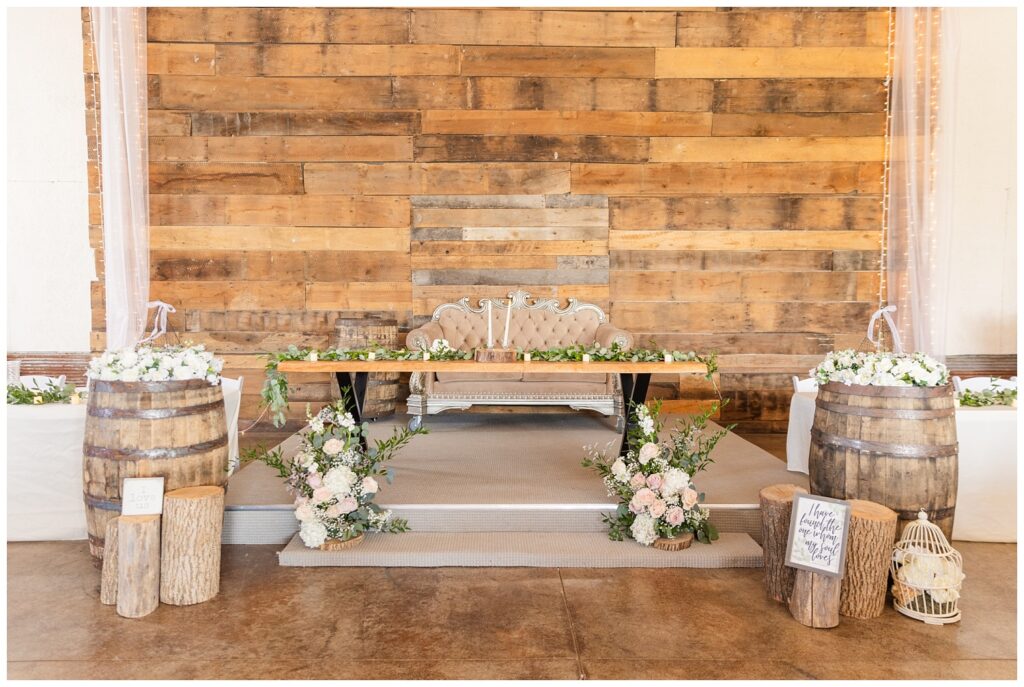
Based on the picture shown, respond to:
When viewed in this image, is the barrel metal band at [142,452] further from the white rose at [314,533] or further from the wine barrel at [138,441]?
the white rose at [314,533]

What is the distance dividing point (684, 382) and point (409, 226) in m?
2.78

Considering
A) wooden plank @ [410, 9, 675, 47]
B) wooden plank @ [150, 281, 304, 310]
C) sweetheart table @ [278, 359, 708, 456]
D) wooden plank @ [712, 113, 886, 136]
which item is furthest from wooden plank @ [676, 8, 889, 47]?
wooden plank @ [150, 281, 304, 310]

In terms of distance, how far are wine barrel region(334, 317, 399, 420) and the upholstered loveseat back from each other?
19.1 inches

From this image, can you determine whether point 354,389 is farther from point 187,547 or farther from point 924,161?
point 924,161

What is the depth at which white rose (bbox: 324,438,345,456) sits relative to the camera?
3025 mm

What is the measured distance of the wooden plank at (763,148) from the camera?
5.89 meters

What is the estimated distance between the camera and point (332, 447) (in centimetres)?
303

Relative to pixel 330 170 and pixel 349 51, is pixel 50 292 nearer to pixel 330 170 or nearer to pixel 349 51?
pixel 330 170

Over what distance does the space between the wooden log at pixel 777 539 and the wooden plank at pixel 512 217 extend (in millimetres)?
3615

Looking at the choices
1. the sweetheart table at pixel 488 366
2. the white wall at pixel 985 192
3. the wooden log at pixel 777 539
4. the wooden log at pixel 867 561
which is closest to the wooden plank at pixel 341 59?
the sweetheart table at pixel 488 366

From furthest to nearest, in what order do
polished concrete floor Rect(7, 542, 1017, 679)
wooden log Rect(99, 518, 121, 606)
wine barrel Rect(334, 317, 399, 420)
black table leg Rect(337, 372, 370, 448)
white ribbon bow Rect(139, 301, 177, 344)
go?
white ribbon bow Rect(139, 301, 177, 344)
wine barrel Rect(334, 317, 399, 420)
black table leg Rect(337, 372, 370, 448)
wooden log Rect(99, 518, 121, 606)
polished concrete floor Rect(7, 542, 1017, 679)

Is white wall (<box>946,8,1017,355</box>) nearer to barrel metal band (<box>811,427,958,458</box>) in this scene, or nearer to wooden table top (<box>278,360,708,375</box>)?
wooden table top (<box>278,360,708,375</box>)

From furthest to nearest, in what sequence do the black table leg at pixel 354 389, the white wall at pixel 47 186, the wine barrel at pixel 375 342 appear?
1. the white wall at pixel 47 186
2. the wine barrel at pixel 375 342
3. the black table leg at pixel 354 389

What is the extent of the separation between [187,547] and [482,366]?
1.71 m
